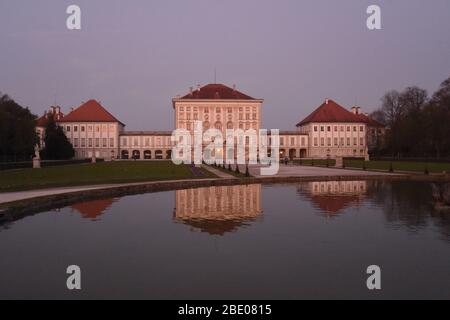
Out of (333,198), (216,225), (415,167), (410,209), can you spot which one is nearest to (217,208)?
(216,225)

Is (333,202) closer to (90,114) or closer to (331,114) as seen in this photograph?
(331,114)

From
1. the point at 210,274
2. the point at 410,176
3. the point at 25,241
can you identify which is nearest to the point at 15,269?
the point at 25,241

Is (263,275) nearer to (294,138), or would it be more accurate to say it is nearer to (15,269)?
(15,269)

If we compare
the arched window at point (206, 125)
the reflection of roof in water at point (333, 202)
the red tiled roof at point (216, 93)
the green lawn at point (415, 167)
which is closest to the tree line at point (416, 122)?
the green lawn at point (415, 167)

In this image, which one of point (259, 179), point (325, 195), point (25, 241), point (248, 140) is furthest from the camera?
point (248, 140)

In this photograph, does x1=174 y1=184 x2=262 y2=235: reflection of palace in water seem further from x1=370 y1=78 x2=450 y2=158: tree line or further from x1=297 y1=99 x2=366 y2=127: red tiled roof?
x1=297 y1=99 x2=366 y2=127: red tiled roof

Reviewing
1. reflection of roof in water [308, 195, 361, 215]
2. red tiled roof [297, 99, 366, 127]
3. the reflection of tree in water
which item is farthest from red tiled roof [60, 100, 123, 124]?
reflection of roof in water [308, 195, 361, 215]
